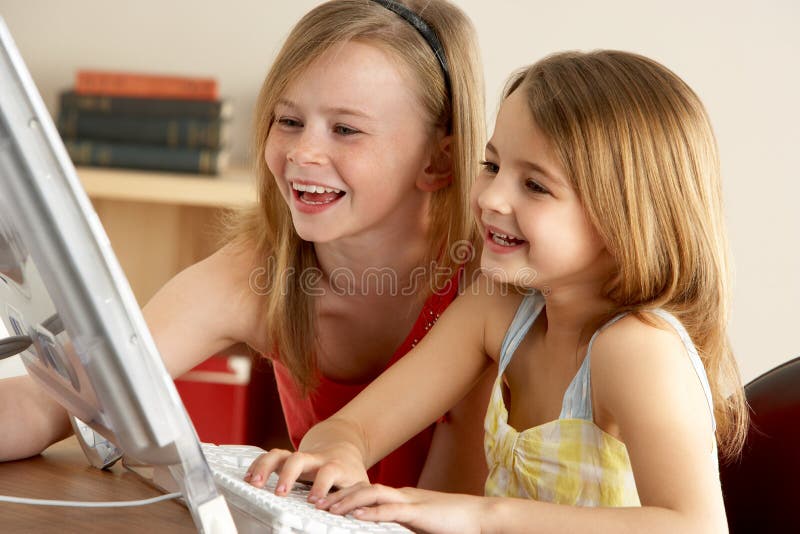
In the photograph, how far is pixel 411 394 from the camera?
1052 millimetres

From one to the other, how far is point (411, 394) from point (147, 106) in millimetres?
1621

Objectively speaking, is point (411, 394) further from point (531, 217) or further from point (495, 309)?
point (531, 217)

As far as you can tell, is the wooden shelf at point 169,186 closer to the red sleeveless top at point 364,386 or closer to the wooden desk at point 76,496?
the red sleeveless top at point 364,386

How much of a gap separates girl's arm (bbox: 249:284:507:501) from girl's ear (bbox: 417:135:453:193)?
0.22 metres

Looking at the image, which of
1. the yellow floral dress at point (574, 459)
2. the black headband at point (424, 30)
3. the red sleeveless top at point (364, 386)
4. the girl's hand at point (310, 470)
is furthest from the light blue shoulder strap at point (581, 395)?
the black headband at point (424, 30)

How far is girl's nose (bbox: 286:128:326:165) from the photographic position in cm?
117

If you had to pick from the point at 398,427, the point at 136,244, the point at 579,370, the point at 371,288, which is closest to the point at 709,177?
the point at 579,370

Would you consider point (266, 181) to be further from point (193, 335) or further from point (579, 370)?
point (579, 370)

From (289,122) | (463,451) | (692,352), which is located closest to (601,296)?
(692,352)

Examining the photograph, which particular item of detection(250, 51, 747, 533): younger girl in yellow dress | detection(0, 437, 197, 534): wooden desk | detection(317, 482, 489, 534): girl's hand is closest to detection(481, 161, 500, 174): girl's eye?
detection(250, 51, 747, 533): younger girl in yellow dress

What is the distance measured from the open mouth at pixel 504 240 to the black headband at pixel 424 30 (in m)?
0.35

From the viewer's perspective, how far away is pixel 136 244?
109 inches

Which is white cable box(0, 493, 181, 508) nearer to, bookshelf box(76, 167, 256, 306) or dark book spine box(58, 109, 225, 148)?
dark book spine box(58, 109, 225, 148)

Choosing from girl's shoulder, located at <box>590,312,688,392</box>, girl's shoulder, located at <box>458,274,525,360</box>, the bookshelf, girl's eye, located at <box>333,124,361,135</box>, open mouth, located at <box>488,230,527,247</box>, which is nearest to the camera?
girl's shoulder, located at <box>590,312,688,392</box>
